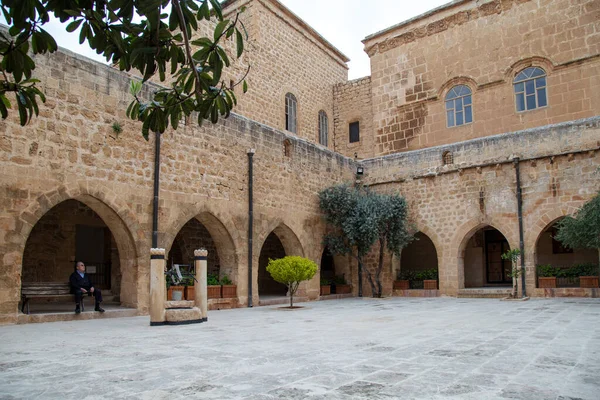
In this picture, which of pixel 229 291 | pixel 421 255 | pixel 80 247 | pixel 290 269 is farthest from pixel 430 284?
pixel 80 247

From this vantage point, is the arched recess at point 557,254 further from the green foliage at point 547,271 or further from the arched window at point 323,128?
the arched window at point 323,128

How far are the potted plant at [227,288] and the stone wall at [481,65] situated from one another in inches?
410

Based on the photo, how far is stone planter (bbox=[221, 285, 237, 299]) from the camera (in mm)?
11499

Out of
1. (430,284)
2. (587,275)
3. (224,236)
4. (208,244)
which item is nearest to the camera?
(224,236)

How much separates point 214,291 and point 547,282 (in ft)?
28.1

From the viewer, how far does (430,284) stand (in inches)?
593

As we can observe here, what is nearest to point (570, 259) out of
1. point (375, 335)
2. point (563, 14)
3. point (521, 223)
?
point (521, 223)

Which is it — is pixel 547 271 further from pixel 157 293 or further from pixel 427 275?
pixel 157 293

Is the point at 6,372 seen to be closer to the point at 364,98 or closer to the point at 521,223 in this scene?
the point at 521,223

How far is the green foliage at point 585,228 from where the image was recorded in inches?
433

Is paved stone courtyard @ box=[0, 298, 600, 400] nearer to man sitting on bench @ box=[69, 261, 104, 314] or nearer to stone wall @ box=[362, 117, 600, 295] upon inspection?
man sitting on bench @ box=[69, 261, 104, 314]

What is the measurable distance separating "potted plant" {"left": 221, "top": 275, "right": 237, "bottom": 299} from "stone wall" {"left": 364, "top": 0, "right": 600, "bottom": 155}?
1042 centimetres

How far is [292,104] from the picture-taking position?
66.6 feet

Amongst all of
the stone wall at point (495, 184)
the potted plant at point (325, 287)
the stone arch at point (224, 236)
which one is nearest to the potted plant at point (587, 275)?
the stone wall at point (495, 184)
